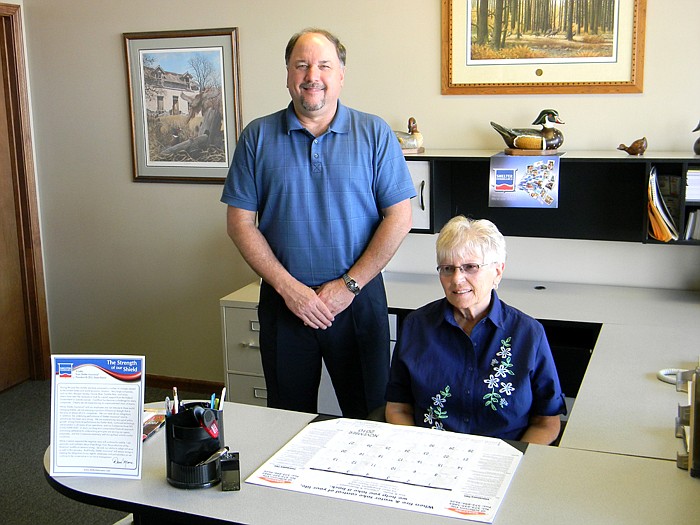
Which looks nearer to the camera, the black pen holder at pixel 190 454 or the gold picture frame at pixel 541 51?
the black pen holder at pixel 190 454

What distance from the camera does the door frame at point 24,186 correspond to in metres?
4.47

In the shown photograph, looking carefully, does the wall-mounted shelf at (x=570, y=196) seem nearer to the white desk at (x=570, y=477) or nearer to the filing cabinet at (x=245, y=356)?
the filing cabinet at (x=245, y=356)

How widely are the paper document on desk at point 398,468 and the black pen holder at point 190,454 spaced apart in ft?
0.29

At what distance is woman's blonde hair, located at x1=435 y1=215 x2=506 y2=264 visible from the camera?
7.60ft

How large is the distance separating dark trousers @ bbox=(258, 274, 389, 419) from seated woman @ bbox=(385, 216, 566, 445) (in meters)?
0.46

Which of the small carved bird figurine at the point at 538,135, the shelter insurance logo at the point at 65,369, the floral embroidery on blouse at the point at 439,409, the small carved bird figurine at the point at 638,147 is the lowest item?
the floral embroidery on blouse at the point at 439,409

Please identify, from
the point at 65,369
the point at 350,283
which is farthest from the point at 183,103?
the point at 65,369

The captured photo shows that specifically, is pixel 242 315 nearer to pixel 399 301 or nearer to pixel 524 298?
pixel 399 301

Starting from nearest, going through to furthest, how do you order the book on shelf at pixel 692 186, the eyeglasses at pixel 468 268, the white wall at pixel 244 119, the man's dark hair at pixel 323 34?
1. the eyeglasses at pixel 468 268
2. the man's dark hair at pixel 323 34
3. the book on shelf at pixel 692 186
4. the white wall at pixel 244 119

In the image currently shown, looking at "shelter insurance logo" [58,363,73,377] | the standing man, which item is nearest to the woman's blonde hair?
the standing man

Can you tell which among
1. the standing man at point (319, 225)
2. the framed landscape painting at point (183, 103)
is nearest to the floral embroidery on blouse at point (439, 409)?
the standing man at point (319, 225)

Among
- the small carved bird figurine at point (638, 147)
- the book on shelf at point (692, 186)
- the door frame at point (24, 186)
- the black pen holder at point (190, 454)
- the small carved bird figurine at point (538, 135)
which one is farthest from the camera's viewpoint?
the door frame at point (24, 186)

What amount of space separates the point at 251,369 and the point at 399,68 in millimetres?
1488

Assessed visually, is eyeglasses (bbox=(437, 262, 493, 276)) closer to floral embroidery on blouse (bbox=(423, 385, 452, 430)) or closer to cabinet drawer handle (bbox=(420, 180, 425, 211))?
floral embroidery on blouse (bbox=(423, 385, 452, 430))
